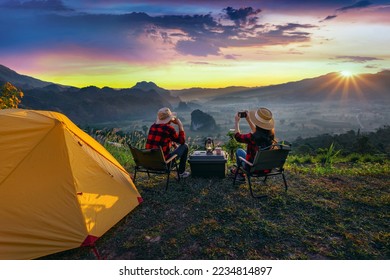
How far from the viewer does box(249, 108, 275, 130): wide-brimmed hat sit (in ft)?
20.0

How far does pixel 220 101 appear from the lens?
94062mm

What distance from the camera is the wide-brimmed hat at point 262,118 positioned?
6.11 meters

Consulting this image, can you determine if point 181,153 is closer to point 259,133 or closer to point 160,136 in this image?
point 160,136

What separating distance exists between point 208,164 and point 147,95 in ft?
321

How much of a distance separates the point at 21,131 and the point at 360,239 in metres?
5.62

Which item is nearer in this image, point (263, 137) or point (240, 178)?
point (263, 137)

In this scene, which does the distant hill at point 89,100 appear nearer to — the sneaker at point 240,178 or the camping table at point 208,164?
the camping table at point 208,164

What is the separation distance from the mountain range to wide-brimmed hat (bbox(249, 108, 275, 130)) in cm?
4632

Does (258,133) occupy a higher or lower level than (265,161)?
higher

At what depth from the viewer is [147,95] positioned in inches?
4011

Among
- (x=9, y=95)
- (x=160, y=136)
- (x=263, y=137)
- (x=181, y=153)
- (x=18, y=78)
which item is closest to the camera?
(x=263, y=137)

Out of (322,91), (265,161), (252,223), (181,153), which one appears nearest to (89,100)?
(181,153)

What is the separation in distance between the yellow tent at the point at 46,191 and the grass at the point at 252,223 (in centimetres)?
29

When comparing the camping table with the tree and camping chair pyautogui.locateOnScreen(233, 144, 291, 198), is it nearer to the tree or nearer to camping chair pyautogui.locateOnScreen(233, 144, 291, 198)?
camping chair pyautogui.locateOnScreen(233, 144, 291, 198)
